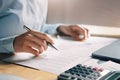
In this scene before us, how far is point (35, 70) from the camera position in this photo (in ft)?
2.34

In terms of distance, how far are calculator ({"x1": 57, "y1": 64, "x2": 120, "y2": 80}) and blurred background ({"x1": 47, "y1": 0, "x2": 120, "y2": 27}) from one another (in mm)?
645

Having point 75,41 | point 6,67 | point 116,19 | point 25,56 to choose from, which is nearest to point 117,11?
point 116,19

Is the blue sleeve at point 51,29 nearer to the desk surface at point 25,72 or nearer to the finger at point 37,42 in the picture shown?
the finger at point 37,42

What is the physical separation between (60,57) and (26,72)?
172mm

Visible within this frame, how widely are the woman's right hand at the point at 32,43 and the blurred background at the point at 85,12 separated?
0.50 meters

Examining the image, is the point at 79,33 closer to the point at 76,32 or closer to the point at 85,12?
the point at 76,32

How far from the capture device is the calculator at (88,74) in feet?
1.98

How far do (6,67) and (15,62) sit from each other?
0.04 metres

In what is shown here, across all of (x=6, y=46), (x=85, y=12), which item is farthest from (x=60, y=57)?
(x=85, y=12)

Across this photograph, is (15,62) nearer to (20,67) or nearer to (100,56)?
(20,67)

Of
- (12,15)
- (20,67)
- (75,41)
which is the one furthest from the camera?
(75,41)

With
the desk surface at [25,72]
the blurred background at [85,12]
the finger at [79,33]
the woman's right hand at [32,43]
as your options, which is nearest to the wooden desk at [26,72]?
the desk surface at [25,72]

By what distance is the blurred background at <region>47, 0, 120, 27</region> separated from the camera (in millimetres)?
1245

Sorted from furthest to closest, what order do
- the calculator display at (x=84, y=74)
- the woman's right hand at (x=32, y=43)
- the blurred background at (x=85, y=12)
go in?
the blurred background at (x=85, y=12) < the woman's right hand at (x=32, y=43) < the calculator display at (x=84, y=74)
